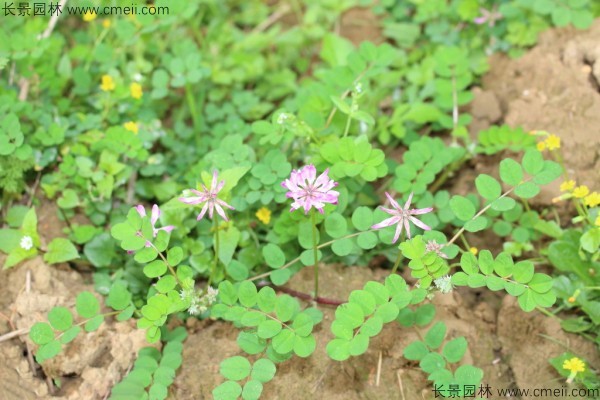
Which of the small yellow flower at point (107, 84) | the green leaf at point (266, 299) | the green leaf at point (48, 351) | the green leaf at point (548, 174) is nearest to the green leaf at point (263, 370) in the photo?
the green leaf at point (266, 299)

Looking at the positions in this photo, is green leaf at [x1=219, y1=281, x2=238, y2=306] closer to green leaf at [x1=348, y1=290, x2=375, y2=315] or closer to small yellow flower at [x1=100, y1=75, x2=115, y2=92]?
green leaf at [x1=348, y1=290, x2=375, y2=315]

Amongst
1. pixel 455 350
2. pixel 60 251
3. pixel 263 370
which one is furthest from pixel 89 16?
pixel 455 350

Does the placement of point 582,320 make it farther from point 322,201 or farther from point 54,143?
point 54,143

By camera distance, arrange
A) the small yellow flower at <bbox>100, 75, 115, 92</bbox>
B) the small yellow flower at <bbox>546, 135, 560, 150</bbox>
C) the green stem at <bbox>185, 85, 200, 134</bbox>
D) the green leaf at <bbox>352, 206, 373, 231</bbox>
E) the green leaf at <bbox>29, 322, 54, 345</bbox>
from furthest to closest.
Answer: the green stem at <bbox>185, 85, 200, 134</bbox> < the small yellow flower at <bbox>100, 75, 115, 92</bbox> < the small yellow flower at <bbox>546, 135, 560, 150</bbox> < the green leaf at <bbox>352, 206, 373, 231</bbox> < the green leaf at <bbox>29, 322, 54, 345</bbox>

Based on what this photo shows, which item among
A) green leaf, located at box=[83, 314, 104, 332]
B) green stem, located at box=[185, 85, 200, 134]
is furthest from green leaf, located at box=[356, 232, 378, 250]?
green stem, located at box=[185, 85, 200, 134]

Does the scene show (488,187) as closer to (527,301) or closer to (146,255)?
(527,301)

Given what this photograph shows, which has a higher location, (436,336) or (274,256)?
(274,256)

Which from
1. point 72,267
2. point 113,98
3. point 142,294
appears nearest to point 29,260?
point 72,267
